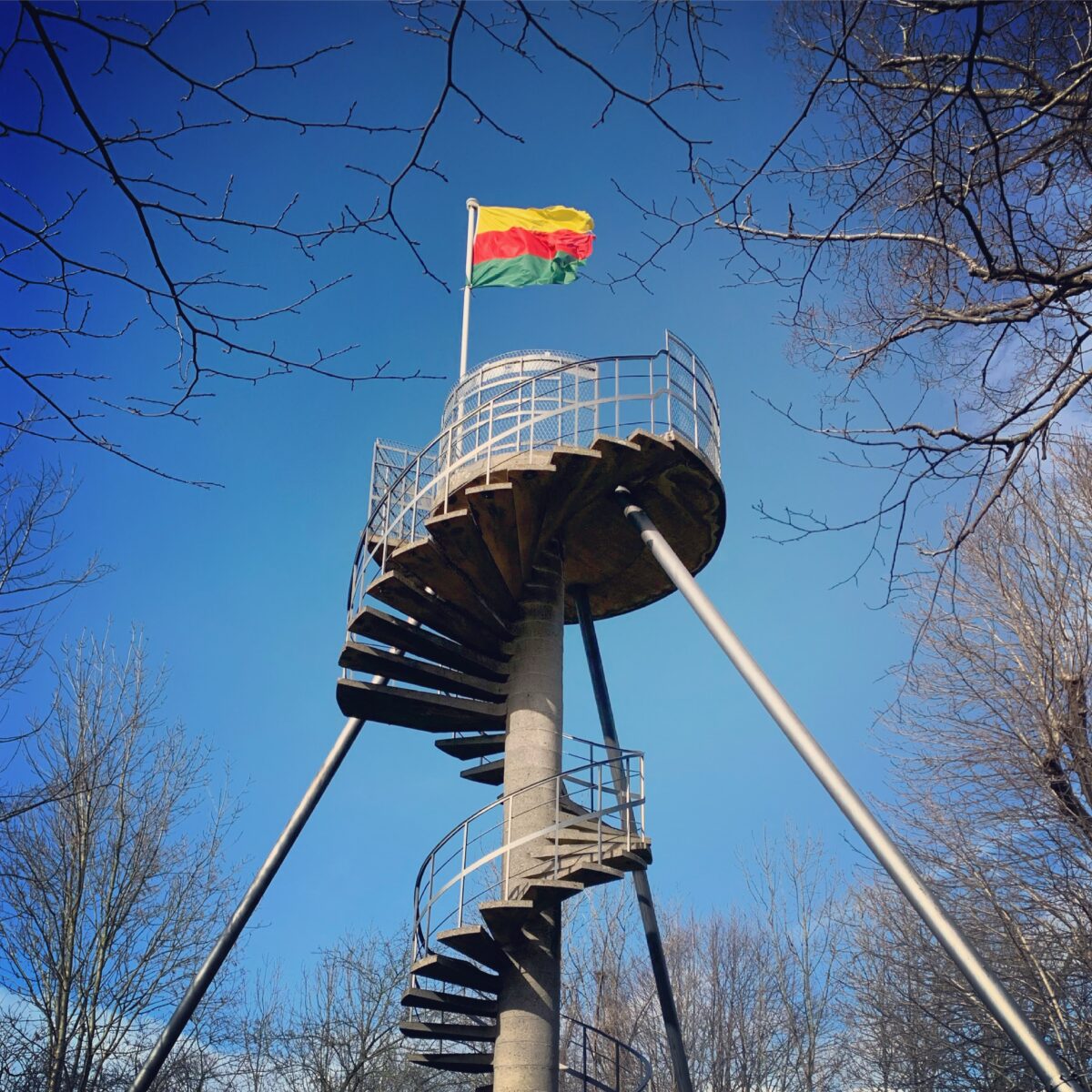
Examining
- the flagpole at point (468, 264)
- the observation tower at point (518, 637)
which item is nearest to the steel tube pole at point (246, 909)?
the observation tower at point (518, 637)

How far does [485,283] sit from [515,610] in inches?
202

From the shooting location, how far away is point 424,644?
12797mm

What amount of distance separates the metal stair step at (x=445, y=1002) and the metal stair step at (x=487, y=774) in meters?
2.52

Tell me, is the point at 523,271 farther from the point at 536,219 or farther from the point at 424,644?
the point at 424,644

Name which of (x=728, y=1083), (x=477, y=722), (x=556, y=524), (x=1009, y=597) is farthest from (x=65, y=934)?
(x=728, y=1083)

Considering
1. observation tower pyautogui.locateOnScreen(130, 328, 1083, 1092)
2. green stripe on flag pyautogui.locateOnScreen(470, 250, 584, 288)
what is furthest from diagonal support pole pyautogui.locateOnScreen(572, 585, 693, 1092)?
green stripe on flag pyautogui.locateOnScreen(470, 250, 584, 288)

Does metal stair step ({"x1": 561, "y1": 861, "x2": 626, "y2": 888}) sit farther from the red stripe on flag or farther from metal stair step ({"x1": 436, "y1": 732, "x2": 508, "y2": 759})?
the red stripe on flag

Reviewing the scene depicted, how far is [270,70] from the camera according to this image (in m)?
3.84

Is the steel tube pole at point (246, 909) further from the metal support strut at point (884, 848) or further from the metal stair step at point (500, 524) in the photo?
the metal support strut at point (884, 848)

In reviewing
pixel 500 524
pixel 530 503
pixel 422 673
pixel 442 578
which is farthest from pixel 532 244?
pixel 422 673

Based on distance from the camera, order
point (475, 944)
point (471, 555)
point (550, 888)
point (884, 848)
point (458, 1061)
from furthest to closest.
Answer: point (471, 555) → point (458, 1061) → point (475, 944) → point (550, 888) → point (884, 848)

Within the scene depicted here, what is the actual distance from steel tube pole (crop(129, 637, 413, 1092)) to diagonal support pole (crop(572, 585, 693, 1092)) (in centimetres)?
268

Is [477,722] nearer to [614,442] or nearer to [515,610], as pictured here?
[515,610]

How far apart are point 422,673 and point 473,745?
3.79 feet
